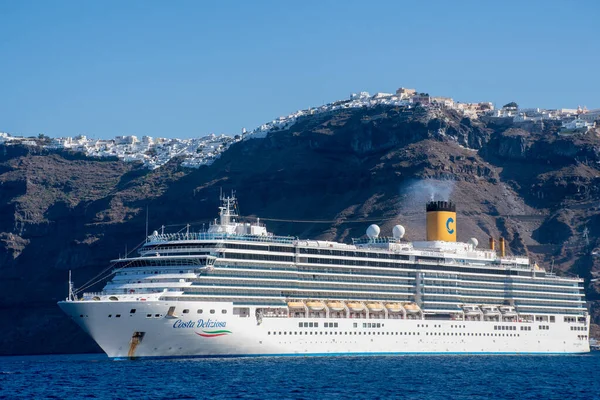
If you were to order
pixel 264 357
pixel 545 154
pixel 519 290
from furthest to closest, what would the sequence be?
pixel 545 154
pixel 519 290
pixel 264 357

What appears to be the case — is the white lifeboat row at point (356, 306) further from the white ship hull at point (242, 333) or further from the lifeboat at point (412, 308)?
the white ship hull at point (242, 333)

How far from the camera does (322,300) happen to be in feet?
278

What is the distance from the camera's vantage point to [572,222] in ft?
495

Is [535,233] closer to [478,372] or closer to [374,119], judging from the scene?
[374,119]

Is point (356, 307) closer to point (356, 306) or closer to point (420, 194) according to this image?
point (356, 306)

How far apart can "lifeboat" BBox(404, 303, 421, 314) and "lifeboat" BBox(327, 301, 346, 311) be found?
280 inches

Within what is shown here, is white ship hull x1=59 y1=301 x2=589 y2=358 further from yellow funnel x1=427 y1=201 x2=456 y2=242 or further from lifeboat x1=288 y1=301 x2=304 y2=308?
yellow funnel x1=427 y1=201 x2=456 y2=242

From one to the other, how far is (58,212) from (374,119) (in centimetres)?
5283

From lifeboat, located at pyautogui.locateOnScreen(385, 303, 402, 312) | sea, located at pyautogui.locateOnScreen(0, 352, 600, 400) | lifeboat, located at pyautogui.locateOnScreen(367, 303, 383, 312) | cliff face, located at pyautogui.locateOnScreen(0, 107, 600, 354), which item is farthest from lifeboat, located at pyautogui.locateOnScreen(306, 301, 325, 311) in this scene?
cliff face, located at pyautogui.locateOnScreen(0, 107, 600, 354)

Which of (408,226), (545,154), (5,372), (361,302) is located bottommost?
(5,372)

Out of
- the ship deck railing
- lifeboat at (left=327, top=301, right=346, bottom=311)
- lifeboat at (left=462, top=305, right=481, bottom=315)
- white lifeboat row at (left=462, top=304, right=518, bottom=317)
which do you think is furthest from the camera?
white lifeboat row at (left=462, top=304, right=518, bottom=317)

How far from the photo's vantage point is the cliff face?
15138 cm

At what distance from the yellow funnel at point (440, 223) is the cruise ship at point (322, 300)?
11 centimetres

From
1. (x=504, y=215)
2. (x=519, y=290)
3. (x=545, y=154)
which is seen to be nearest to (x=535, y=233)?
(x=504, y=215)
